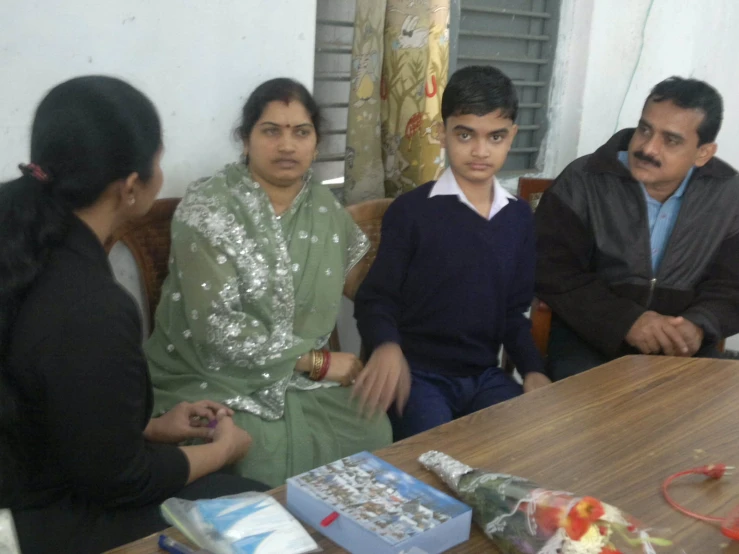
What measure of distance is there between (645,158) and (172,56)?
1.29 m

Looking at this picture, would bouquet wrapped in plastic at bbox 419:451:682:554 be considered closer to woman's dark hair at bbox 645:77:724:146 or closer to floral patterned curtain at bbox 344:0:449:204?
floral patterned curtain at bbox 344:0:449:204

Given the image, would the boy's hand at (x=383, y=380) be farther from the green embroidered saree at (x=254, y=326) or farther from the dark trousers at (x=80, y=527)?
the dark trousers at (x=80, y=527)

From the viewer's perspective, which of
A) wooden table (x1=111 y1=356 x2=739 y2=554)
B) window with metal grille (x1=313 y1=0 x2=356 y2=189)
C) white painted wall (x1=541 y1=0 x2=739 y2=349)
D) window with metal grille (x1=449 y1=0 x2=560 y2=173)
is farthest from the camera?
white painted wall (x1=541 y1=0 x2=739 y2=349)

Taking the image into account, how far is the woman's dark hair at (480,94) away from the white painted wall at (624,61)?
1348mm

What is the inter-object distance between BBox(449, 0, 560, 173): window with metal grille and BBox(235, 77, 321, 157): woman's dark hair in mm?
1016

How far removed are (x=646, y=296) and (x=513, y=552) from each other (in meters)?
1.40

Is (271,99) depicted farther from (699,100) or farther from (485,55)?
(485,55)

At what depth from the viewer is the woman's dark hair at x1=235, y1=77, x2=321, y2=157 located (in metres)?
1.67

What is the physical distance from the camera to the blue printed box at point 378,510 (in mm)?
764

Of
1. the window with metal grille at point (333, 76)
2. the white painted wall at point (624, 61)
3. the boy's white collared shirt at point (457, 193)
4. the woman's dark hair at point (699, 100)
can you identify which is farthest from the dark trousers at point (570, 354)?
the white painted wall at point (624, 61)

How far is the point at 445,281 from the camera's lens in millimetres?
1732

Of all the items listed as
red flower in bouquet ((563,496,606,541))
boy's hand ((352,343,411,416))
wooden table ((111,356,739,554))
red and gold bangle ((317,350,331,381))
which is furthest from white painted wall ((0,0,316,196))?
red flower in bouquet ((563,496,606,541))

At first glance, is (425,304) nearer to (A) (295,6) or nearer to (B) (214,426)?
(B) (214,426)

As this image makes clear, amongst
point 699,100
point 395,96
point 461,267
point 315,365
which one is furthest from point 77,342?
point 699,100
